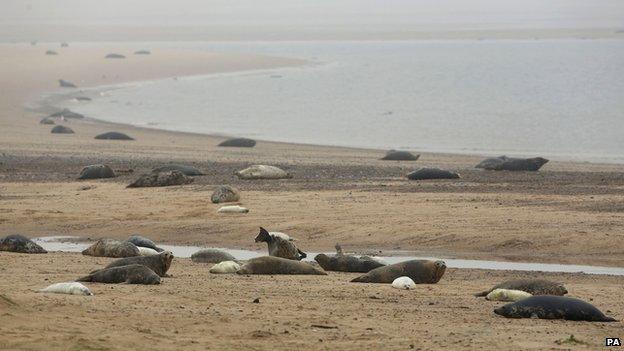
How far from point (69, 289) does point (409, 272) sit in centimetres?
264

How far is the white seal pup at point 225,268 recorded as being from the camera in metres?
9.59

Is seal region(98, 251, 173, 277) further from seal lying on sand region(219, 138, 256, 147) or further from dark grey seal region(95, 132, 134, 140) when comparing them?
dark grey seal region(95, 132, 134, 140)

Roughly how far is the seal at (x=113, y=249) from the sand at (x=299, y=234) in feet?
0.54

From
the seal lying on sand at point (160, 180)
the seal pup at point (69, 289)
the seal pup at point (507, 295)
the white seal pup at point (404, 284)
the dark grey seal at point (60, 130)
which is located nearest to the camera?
the seal pup at point (69, 289)

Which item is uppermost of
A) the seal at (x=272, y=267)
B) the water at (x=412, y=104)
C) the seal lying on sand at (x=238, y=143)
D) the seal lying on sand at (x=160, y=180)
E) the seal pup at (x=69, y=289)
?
the water at (x=412, y=104)

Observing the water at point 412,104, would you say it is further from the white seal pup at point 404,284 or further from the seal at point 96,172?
the white seal pup at point 404,284

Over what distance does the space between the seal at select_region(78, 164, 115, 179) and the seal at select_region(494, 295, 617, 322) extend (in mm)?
8926

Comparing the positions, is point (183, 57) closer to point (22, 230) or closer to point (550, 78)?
point (550, 78)

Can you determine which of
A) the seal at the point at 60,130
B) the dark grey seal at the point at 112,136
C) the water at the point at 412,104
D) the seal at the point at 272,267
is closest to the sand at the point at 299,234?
the seal at the point at 272,267

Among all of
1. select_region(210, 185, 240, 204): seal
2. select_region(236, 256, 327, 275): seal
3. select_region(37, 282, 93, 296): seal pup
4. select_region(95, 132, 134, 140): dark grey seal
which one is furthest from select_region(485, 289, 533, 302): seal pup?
select_region(95, 132, 134, 140): dark grey seal

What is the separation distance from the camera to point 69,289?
778 centimetres

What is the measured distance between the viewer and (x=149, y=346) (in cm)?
641

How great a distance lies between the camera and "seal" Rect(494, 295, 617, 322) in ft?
25.2

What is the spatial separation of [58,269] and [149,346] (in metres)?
3.27
